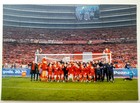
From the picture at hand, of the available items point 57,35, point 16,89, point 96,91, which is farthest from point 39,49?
point 96,91

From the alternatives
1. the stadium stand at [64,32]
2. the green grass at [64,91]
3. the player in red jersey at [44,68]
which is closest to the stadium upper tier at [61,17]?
the stadium stand at [64,32]

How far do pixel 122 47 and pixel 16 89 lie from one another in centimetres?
180

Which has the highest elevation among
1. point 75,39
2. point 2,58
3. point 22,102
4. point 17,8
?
point 17,8

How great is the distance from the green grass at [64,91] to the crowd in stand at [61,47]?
1.04 ft

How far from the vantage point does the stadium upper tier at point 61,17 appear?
4414 millimetres

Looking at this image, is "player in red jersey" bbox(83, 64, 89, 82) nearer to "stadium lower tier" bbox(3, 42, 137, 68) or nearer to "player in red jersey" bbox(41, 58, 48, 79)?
"stadium lower tier" bbox(3, 42, 137, 68)

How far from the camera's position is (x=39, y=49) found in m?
4.38

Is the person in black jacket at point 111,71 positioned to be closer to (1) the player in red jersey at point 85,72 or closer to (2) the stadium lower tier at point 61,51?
(2) the stadium lower tier at point 61,51

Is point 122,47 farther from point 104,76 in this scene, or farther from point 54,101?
point 54,101

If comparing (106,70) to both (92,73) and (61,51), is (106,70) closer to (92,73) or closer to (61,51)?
(92,73)

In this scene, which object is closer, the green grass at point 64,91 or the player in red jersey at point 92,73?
the green grass at point 64,91

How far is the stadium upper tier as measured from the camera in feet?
14.5

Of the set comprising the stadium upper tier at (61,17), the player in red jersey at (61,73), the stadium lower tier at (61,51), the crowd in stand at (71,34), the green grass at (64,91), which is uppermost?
the stadium upper tier at (61,17)

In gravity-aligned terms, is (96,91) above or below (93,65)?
below
